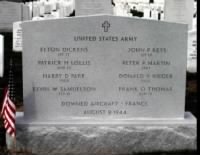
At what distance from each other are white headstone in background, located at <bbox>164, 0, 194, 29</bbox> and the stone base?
30.0 ft

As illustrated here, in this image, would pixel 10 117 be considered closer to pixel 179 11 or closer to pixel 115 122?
pixel 115 122

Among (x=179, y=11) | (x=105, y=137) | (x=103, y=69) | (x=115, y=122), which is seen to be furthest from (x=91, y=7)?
(x=105, y=137)

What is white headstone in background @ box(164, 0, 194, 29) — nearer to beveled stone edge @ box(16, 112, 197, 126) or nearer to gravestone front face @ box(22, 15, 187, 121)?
gravestone front face @ box(22, 15, 187, 121)

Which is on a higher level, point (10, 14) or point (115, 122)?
point (10, 14)

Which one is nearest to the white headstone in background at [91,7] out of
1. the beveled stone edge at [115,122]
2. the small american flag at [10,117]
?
the beveled stone edge at [115,122]

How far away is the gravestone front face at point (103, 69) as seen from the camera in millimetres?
5684

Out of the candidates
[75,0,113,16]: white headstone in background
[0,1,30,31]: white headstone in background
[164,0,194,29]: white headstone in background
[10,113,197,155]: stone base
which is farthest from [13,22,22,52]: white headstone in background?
[10,113,197,155]: stone base

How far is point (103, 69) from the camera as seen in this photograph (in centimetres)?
573

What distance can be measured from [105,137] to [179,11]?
31.4ft

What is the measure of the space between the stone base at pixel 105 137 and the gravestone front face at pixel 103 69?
148 millimetres

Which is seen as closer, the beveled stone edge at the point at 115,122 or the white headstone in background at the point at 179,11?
the beveled stone edge at the point at 115,122

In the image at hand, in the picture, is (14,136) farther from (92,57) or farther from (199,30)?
(199,30)

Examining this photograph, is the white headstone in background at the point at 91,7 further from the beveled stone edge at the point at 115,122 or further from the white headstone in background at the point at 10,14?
the beveled stone edge at the point at 115,122

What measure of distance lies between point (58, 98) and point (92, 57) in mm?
618
